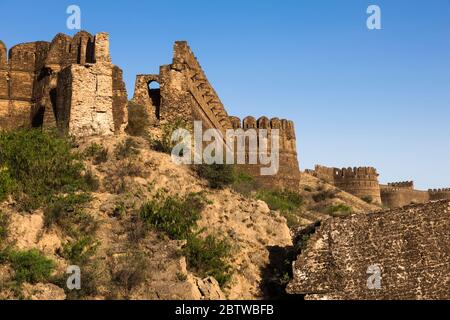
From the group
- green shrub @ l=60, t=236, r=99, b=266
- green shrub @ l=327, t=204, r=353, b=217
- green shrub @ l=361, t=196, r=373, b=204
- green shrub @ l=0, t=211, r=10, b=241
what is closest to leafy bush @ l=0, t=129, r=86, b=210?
green shrub @ l=0, t=211, r=10, b=241

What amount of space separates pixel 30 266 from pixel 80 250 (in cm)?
165

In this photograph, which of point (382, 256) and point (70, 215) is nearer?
point (382, 256)

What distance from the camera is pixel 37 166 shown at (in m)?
22.0

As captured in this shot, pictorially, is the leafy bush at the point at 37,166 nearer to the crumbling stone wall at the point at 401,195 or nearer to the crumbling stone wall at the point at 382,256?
the crumbling stone wall at the point at 382,256

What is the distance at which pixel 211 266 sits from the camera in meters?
20.4

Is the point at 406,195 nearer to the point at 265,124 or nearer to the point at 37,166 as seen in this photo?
the point at 265,124

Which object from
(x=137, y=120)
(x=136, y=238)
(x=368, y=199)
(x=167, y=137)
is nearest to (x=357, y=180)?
(x=368, y=199)

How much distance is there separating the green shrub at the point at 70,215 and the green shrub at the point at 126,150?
2.84m

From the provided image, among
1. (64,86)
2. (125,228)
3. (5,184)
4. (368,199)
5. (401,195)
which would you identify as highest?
(64,86)

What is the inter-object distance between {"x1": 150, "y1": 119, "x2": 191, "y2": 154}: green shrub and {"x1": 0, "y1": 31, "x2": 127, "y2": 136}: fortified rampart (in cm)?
157

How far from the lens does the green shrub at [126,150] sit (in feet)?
78.9
